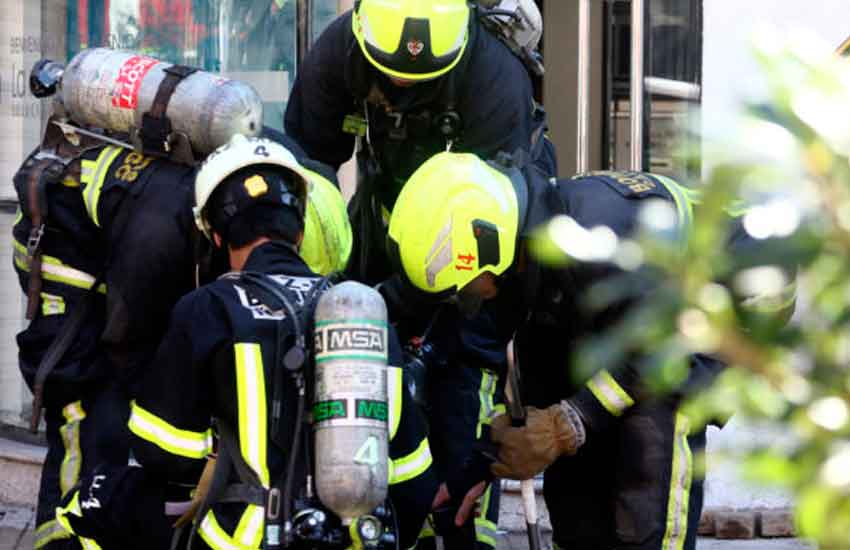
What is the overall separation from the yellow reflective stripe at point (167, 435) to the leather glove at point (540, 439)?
999mm

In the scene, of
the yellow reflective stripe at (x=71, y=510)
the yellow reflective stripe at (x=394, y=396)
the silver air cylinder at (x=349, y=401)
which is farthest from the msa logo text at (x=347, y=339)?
the yellow reflective stripe at (x=71, y=510)

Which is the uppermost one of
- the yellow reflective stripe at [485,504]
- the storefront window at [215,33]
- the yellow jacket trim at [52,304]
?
the storefront window at [215,33]

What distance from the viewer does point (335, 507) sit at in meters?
3.15

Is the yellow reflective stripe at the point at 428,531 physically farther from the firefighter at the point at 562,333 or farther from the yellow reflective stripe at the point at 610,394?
the yellow reflective stripe at the point at 610,394

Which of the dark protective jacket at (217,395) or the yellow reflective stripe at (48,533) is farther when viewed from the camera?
the yellow reflective stripe at (48,533)

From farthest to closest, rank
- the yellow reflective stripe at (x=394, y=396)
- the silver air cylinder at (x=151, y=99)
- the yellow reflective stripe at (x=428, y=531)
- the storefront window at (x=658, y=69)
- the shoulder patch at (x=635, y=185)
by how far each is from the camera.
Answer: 1. the storefront window at (x=658, y=69)
2. the yellow reflective stripe at (x=428, y=531)
3. the silver air cylinder at (x=151, y=99)
4. the shoulder patch at (x=635, y=185)
5. the yellow reflective stripe at (x=394, y=396)

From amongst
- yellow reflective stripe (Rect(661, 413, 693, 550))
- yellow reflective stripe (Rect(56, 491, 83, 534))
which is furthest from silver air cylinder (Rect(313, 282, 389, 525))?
yellow reflective stripe (Rect(661, 413, 693, 550))

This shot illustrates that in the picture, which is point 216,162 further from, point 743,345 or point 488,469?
point 743,345

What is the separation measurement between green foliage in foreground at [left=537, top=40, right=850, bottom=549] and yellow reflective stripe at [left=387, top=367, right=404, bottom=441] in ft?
8.13

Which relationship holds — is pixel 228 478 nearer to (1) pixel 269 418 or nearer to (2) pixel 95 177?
(1) pixel 269 418

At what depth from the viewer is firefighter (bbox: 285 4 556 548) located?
453 centimetres

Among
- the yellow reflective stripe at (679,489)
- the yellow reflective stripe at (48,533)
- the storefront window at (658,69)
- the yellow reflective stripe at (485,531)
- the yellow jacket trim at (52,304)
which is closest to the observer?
the yellow reflective stripe at (679,489)

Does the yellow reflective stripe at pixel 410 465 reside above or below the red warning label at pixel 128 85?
below

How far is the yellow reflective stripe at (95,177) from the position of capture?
4438mm
